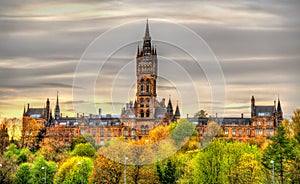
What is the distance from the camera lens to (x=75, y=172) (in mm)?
98000

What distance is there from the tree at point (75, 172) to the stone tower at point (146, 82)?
85.2 meters

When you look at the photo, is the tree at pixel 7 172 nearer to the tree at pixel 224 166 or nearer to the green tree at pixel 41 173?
the green tree at pixel 41 173

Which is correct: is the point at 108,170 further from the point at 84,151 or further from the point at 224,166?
the point at 84,151

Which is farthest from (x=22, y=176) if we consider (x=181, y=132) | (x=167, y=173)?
(x=181, y=132)

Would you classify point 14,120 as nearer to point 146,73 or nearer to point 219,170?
point 146,73

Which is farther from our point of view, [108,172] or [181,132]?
[181,132]

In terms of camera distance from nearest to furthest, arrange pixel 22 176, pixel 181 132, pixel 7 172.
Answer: pixel 7 172
pixel 22 176
pixel 181 132

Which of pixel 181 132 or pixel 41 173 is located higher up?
pixel 181 132

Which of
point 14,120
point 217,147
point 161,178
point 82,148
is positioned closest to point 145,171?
point 161,178

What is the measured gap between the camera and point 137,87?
646 ft

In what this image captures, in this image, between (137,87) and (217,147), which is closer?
(217,147)

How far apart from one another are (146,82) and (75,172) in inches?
3832

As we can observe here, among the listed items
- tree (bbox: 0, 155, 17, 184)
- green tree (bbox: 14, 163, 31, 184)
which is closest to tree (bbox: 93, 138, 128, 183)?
green tree (bbox: 14, 163, 31, 184)

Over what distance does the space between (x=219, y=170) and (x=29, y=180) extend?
30.8 metres
